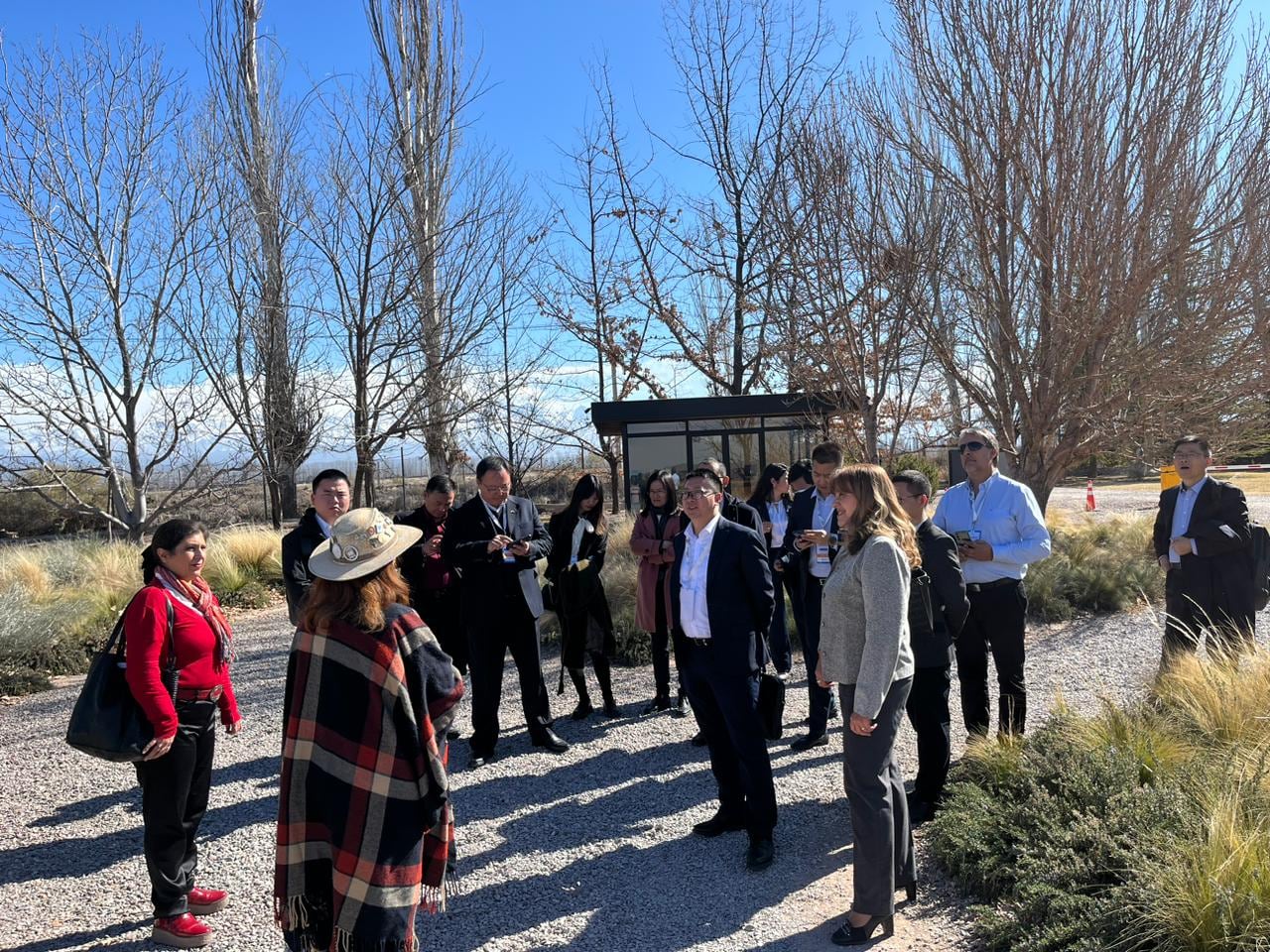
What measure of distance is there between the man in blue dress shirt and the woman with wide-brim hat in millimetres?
3128

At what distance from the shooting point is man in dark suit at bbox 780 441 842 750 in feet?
18.1

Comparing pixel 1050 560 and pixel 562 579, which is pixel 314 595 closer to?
pixel 562 579

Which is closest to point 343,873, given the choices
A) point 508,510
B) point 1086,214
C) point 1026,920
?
point 1026,920

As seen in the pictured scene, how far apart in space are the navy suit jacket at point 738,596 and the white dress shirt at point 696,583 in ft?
0.21

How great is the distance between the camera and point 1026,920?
3.21 metres

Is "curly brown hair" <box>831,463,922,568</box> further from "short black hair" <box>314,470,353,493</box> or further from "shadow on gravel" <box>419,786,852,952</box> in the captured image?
"short black hair" <box>314,470,353,493</box>

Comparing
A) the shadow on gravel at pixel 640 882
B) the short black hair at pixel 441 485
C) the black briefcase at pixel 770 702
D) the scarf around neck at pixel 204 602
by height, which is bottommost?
the shadow on gravel at pixel 640 882

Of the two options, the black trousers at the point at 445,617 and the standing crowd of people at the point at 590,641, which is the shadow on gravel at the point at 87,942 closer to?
the standing crowd of people at the point at 590,641

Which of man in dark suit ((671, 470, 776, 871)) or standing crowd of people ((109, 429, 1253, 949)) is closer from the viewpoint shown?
standing crowd of people ((109, 429, 1253, 949))

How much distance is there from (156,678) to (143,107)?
1085 cm

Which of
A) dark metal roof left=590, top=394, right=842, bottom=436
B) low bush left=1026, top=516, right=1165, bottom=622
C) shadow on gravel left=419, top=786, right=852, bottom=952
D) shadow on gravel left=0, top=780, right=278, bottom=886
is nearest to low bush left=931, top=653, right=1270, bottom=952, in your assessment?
shadow on gravel left=419, top=786, right=852, bottom=952

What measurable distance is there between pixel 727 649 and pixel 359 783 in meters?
1.99

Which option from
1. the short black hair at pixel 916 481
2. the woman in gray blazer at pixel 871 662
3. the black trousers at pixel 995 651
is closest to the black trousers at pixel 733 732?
the woman in gray blazer at pixel 871 662

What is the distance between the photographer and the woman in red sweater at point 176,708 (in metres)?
3.34
